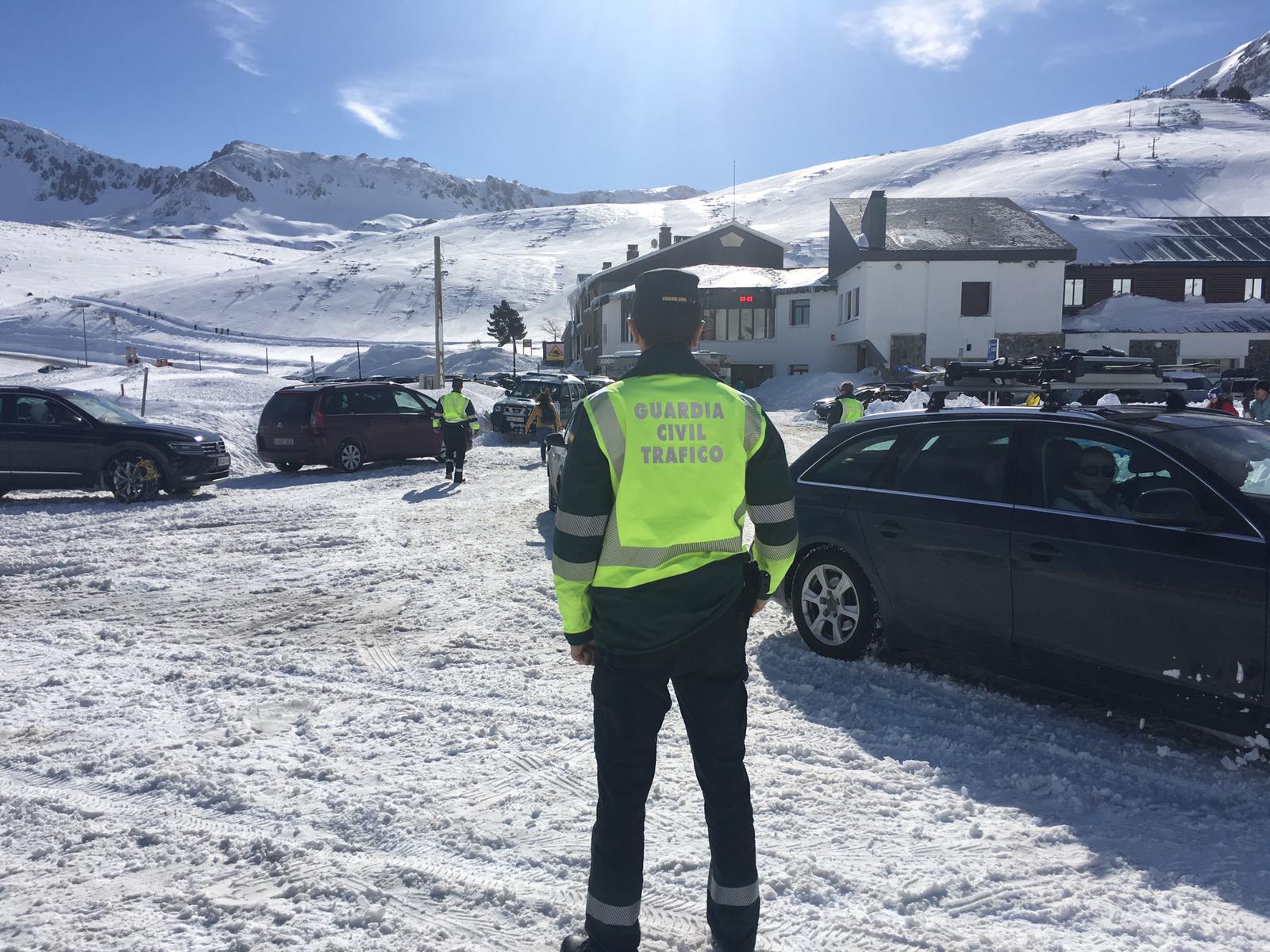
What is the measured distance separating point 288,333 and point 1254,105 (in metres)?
123

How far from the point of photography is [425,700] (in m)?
5.04

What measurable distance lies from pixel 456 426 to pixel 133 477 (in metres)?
4.78

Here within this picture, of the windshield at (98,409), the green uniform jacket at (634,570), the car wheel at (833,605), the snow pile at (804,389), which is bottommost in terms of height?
the car wheel at (833,605)

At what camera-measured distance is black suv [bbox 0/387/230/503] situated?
1216 centimetres

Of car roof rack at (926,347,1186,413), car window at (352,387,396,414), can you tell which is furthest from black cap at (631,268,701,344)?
car window at (352,387,396,414)

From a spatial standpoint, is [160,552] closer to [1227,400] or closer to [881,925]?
[881,925]

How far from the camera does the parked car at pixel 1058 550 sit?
387cm

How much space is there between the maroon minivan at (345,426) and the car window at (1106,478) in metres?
13.4

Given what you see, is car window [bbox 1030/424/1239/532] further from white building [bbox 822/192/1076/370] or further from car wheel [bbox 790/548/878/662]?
white building [bbox 822/192/1076/370]

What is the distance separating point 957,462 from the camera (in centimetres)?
515

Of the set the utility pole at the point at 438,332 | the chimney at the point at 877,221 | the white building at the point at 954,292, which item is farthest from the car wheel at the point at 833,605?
the chimney at the point at 877,221

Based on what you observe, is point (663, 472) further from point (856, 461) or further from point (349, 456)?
point (349, 456)

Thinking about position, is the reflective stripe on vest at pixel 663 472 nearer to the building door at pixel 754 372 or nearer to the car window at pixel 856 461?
the car window at pixel 856 461

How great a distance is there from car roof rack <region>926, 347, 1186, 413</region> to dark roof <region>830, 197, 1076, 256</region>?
34.3 metres
